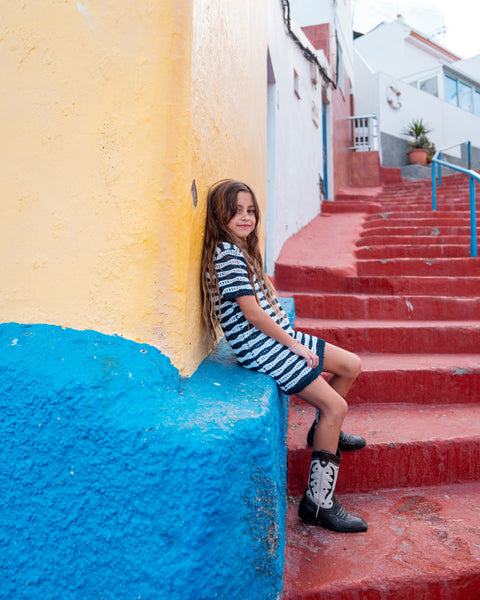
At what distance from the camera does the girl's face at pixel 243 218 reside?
172cm

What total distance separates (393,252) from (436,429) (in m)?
2.91

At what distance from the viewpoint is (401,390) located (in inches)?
101

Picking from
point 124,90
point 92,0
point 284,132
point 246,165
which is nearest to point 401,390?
point 246,165

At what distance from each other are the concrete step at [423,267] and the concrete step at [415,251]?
0.32 meters

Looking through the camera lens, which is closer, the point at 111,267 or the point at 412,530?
the point at 111,267

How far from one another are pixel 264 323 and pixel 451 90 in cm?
1707

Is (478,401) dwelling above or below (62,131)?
below

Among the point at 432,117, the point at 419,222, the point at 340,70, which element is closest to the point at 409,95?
the point at 432,117

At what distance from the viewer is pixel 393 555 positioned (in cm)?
152

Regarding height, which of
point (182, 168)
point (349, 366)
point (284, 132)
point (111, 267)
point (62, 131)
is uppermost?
point (284, 132)

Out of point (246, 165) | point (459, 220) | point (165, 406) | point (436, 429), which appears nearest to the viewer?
point (165, 406)

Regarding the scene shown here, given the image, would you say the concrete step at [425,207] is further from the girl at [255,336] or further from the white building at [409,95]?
the white building at [409,95]

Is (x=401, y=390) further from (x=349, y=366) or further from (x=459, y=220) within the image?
(x=459, y=220)

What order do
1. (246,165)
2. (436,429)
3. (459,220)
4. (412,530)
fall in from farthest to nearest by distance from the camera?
(459,220) < (246,165) < (436,429) < (412,530)
